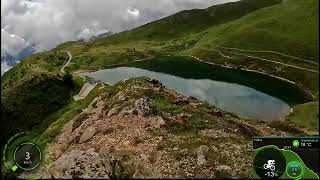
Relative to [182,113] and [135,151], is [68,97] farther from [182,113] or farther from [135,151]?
[135,151]

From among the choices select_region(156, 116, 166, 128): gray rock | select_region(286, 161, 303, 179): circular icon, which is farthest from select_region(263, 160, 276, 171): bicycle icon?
select_region(156, 116, 166, 128): gray rock

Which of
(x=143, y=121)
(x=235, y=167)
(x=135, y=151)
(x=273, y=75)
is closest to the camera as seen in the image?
(x=235, y=167)

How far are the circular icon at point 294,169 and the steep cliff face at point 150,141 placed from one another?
860cm

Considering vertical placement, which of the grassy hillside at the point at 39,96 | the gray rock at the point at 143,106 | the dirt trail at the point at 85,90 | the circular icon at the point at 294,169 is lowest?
the dirt trail at the point at 85,90

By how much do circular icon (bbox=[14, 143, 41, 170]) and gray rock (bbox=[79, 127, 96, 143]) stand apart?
33141 mm

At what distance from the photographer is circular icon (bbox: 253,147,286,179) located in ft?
47.6

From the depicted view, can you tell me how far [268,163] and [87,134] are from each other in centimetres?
3835

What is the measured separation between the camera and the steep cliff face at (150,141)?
3101 centimetres

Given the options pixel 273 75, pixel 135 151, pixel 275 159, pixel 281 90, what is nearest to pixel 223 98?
pixel 281 90

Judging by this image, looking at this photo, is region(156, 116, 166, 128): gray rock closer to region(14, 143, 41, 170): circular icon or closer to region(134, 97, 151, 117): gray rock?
region(134, 97, 151, 117): gray rock

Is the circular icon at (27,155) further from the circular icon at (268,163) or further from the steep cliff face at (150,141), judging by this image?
the circular icon at (268,163)

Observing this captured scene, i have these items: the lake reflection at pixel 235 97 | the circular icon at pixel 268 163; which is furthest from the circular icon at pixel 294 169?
the lake reflection at pixel 235 97

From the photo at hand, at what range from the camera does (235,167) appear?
36.4m

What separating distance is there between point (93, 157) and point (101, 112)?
126 ft
